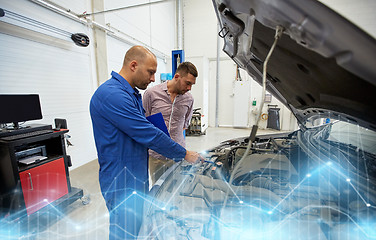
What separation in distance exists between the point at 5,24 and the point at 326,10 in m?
3.00

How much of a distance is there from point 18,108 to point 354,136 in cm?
288

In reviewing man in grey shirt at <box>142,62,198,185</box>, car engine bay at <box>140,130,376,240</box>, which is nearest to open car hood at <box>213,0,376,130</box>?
car engine bay at <box>140,130,376,240</box>

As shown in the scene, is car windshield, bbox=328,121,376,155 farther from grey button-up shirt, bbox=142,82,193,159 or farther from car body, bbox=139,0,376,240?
grey button-up shirt, bbox=142,82,193,159

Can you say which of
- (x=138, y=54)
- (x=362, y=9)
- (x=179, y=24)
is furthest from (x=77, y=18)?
(x=362, y=9)

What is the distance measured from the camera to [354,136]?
1.31m

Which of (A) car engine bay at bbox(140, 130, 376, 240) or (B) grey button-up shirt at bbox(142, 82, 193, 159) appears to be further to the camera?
(B) grey button-up shirt at bbox(142, 82, 193, 159)

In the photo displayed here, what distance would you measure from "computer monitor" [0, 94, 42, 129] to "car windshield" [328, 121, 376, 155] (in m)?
2.73

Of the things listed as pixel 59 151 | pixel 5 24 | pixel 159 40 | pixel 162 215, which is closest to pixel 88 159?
pixel 59 151

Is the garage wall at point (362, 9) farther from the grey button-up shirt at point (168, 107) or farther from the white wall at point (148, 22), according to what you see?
the grey button-up shirt at point (168, 107)

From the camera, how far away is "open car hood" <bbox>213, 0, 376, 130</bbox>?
1.42 ft

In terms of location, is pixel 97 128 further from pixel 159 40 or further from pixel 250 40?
pixel 159 40

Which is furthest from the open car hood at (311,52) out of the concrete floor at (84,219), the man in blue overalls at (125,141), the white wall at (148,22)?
the white wall at (148,22)

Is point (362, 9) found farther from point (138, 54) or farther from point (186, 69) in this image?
point (138, 54)

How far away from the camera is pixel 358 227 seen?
642 millimetres
